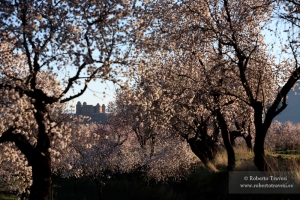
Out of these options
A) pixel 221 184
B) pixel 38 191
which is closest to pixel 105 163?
pixel 221 184

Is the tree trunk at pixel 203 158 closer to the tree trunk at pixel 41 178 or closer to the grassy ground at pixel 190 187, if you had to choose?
the grassy ground at pixel 190 187

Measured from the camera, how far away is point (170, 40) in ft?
58.9

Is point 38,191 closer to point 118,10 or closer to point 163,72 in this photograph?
point 118,10

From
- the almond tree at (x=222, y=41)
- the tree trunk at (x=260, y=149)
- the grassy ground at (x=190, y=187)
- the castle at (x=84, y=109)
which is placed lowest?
the grassy ground at (x=190, y=187)

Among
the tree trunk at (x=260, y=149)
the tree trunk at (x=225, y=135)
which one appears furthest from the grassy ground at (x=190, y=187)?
the tree trunk at (x=260, y=149)

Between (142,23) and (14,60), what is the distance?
5657mm

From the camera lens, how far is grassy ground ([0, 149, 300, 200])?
69.8ft

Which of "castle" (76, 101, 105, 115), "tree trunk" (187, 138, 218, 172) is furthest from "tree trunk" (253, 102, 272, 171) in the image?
"castle" (76, 101, 105, 115)

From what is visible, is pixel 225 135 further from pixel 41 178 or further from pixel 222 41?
pixel 41 178

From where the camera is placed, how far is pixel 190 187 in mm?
28984

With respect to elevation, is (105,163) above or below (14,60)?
below

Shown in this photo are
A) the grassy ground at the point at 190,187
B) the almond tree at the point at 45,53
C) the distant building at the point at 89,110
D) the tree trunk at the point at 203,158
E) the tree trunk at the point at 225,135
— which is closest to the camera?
the almond tree at the point at 45,53

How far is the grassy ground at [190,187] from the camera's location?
2126 cm

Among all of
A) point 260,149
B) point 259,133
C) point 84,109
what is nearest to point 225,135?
point 260,149
